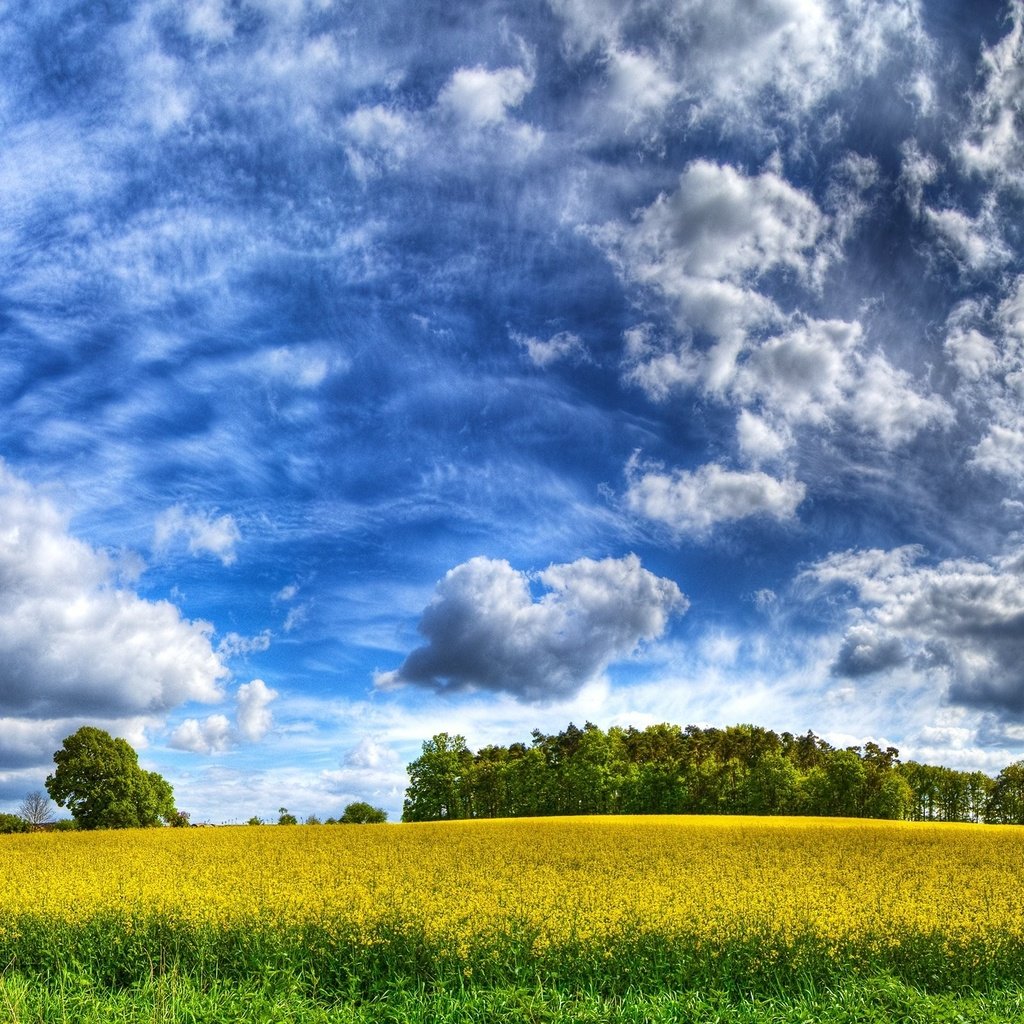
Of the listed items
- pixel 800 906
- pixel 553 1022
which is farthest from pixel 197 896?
pixel 800 906

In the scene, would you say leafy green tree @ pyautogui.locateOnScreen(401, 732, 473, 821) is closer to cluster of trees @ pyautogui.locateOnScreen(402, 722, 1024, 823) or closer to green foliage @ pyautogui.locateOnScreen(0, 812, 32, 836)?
cluster of trees @ pyautogui.locateOnScreen(402, 722, 1024, 823)

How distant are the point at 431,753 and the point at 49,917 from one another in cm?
5506

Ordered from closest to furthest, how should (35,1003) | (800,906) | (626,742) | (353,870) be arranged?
(35,1003) → (800,906) → (353,870) → (626,742)

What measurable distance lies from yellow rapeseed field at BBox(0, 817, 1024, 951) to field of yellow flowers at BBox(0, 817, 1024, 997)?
6cm

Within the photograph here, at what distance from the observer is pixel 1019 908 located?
15.8 meters

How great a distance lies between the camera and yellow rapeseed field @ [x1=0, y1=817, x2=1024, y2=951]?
13.1 meters

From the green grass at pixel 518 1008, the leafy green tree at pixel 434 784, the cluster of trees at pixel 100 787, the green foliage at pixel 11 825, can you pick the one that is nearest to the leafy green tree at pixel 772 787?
the leafy green tree at pixel 434 784

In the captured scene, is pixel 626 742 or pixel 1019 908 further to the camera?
pixel 626 742

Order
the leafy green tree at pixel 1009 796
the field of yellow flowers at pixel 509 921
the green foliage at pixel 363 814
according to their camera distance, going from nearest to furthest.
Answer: the field of yellow flowers at pixel 509 921, the green foliage at pixel 363 814, the leafy green tree at pixel 1009 796

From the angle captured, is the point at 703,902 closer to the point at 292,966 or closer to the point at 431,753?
the point at 292,966

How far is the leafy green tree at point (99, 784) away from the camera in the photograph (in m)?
→ 47.3

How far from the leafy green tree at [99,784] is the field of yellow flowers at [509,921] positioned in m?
27.3

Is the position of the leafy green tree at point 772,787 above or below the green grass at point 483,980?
below

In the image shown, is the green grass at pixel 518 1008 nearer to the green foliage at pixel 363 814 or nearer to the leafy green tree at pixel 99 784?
the leafy green tree at pixel 99 784
